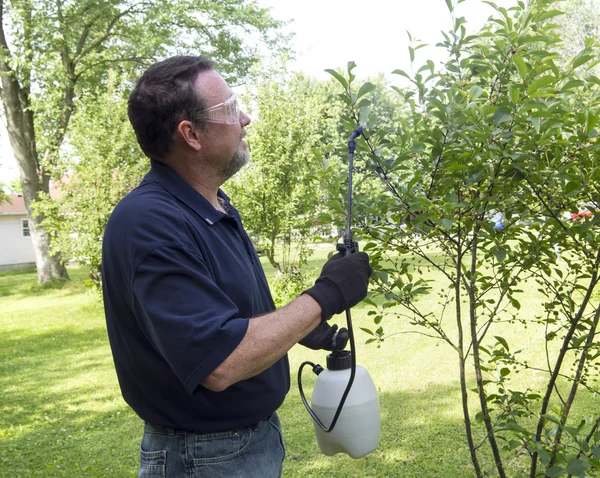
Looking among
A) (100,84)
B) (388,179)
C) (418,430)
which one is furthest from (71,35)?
(388,179)

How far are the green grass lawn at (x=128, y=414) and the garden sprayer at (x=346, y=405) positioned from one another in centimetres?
240

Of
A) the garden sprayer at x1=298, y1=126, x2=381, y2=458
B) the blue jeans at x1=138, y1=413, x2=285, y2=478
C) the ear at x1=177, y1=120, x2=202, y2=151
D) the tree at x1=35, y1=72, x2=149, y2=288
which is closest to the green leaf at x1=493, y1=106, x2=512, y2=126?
the garden sprayer at x1=298, y1=126, x2=381, y2=458

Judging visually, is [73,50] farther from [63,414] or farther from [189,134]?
[189,134]

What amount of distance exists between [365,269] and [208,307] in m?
0.54

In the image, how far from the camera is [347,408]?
6.73ft

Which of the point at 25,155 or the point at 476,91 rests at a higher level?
the point at 476,91

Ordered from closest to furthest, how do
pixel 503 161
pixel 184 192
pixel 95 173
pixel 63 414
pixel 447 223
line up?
pixel 184 192, pixel 447 223, pixel 503 161, pixel 63 414, pixel 95 173

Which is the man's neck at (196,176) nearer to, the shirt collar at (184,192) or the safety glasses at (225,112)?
the shirt collar at (184,192)

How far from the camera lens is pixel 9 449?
541 centimetres

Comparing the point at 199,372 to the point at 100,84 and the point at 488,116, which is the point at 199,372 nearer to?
the point at 488,116

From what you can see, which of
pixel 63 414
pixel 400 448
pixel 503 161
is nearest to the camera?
pixel 503 161

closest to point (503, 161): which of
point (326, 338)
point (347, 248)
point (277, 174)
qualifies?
point (347, 248)

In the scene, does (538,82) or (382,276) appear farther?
(382,276)

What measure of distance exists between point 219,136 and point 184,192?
0.75ft
